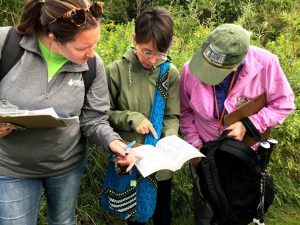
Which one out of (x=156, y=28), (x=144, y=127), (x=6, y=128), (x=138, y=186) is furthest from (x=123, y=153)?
(x=156, y=28)

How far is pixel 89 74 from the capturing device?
2074 millimetres

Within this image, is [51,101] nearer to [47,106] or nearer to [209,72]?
[47,106]

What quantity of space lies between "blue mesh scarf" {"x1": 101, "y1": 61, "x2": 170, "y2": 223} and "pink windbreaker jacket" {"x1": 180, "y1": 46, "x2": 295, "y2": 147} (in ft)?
0.68

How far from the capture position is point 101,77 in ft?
7.09

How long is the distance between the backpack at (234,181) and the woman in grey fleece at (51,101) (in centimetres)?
52

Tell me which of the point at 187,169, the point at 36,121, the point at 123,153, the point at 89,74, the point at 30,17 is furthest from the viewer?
the point at 187,169

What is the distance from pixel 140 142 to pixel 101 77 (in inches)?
21.1

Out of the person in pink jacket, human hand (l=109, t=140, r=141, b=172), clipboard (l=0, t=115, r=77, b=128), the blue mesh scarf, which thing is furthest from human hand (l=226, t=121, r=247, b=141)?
clipboard (l=0, t=115, r=77, b=128)

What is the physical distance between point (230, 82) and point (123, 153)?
2.73ft

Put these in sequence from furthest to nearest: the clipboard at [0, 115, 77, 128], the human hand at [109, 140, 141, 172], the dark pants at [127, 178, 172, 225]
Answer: the dark pants at [127, 178, 172, 225]
the human hand at [109, 140, 141, 172]
the clipboard at [0, 115, 77, 128]

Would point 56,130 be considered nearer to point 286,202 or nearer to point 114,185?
point 114,185

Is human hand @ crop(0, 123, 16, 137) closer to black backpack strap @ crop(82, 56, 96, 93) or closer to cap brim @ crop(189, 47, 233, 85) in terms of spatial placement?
black backpack strap @ crop(82, 56, 96, 93)

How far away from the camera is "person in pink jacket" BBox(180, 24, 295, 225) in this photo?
7.51 feet

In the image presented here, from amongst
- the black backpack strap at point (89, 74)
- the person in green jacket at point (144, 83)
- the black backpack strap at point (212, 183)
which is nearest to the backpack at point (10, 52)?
the black backpack strap at point (89, 74)
